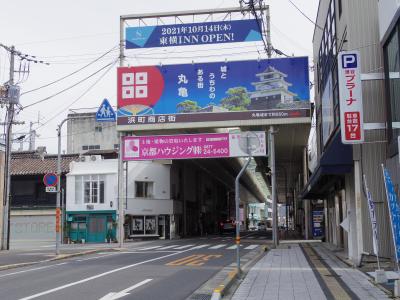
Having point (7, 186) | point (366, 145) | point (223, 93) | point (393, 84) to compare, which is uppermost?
point (223, 93)

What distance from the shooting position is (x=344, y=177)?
22.9m

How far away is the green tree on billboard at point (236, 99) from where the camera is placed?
3475 cm

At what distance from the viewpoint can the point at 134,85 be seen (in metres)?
36.4

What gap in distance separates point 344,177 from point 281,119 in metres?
12.3

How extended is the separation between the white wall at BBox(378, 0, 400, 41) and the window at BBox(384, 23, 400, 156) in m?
0.39

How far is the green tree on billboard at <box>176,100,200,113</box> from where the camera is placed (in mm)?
35156

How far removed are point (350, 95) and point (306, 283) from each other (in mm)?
6087

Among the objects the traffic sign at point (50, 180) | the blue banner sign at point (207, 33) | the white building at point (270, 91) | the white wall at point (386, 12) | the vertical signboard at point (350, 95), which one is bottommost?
the traffic sign at point (50, 180)

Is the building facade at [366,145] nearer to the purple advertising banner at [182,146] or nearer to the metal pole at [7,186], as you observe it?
the purple advertising banner at [182,146]

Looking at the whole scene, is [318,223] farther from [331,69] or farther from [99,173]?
[331,69]

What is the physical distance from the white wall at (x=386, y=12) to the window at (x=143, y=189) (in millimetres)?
33927

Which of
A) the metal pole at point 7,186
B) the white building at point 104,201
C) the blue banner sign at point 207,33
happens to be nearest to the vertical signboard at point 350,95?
the blue banner sign at point 207,33

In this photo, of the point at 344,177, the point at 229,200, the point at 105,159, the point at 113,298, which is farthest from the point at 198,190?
the point at 113,298

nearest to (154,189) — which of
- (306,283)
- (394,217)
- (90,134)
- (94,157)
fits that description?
(94,157)
